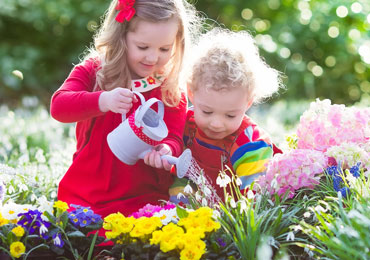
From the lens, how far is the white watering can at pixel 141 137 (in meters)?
2.74

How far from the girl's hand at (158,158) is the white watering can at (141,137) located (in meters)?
0.03

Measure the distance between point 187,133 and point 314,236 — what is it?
118 cm

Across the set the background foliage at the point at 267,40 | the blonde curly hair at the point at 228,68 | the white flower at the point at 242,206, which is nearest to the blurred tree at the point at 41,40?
the background foliage at the point at 267,40

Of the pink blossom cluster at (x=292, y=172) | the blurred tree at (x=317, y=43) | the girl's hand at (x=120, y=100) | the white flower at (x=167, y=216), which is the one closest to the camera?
the white flower at (x=167, y=216)

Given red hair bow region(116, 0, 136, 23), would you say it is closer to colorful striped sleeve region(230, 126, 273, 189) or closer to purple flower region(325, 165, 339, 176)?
colorful striped sleeve region(230, 126, 273, 189)

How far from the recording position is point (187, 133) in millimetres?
3303

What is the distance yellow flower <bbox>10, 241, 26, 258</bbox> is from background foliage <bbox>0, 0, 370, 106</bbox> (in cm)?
626

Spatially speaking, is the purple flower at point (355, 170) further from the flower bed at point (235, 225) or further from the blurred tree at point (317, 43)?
the blurred tree at point (317, 43)

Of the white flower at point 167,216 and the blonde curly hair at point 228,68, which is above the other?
the blonde curly hair at point 228,68

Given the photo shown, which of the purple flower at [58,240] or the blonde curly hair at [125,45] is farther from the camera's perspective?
the blonde curly hair at [125,45]

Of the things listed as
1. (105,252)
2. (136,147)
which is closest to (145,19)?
(136,147)

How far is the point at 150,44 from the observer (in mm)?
2984

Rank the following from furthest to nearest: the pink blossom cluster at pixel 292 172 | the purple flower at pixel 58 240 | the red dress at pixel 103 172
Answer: the red dress at pixel 103 172
the pink blossom cluster at pixel 292 172
the purple flower at pixel 58 240

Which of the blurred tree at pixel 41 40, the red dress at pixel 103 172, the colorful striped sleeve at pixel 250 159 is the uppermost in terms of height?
the colorful striped sleeve at pixel 250 159
